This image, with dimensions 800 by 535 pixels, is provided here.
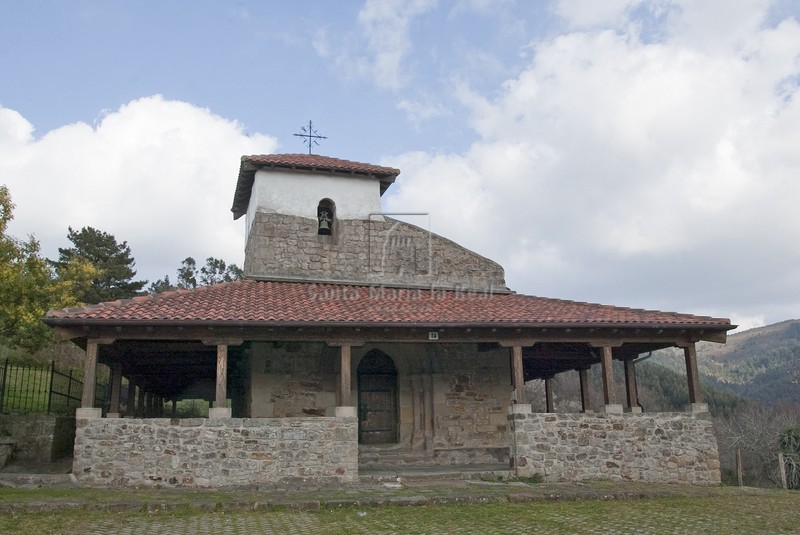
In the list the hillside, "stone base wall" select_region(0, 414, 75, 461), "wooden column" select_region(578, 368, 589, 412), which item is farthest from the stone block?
the hillside

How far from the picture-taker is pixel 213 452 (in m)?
10.6

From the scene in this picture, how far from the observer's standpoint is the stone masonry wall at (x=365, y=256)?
15.4 meters

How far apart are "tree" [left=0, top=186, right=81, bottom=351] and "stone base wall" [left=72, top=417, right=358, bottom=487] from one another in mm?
3982

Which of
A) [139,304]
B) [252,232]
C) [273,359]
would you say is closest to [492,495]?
[273,359]

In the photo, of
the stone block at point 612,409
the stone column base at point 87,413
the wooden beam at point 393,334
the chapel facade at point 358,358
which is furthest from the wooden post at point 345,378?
the stone block at point 612,409

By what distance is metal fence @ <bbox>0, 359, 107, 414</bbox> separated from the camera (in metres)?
13.9

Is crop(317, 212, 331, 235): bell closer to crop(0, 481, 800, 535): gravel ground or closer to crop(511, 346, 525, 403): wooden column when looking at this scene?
crop(511, 346, 525, 403): wooden column

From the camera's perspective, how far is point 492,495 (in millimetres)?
9398

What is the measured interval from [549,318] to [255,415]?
6.16 m

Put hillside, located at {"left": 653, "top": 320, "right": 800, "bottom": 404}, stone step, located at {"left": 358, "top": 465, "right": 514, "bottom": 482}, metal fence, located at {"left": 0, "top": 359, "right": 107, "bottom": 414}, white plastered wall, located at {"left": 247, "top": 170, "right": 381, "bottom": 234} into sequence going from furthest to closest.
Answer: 1. hillside, located at {"left": 653, "top": 320, "right": 800, "bottom": 404}
2. white plastered wall, located at {"left": 247, "top": 170, "right": 381, "bottom": 234}
3. metal fence, located at {"left": 0, "top": 359, "right": 107, "bottom": 414}
4. stone step, located at {"left": 358, "top": 465, "right": 514, "bottom": 482}

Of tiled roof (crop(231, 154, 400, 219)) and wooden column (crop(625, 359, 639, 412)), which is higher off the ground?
tiled roof (crop(231, 154, 400, 219))

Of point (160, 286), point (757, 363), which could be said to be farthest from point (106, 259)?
point (757, 363)

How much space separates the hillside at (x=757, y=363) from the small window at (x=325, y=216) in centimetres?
6004

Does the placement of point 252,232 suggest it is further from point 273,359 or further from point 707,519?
point 707,519
